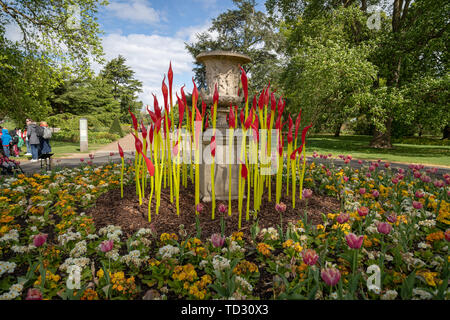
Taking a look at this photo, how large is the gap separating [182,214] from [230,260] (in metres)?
1.23

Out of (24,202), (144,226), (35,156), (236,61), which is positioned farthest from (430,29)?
(35,156)

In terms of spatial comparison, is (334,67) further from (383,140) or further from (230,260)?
(230,260)

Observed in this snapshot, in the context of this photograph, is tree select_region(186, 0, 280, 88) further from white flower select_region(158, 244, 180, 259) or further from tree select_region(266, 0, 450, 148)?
white flower select_region(158, 244, 180, 259)

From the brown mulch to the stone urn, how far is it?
0.23m

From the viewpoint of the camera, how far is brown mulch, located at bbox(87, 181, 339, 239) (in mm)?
2771

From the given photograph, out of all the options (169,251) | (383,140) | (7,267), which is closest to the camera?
(7,267)

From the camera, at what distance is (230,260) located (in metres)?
2.00

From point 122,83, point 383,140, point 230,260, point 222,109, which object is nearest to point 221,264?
point 230,260

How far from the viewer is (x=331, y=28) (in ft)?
44.3

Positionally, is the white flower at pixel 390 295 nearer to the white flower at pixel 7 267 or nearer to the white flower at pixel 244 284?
the white flower at pixel 244 284

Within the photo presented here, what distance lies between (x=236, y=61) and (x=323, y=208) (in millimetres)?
2400

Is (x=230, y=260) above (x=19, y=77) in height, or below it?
below

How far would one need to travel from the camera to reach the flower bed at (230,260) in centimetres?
167
